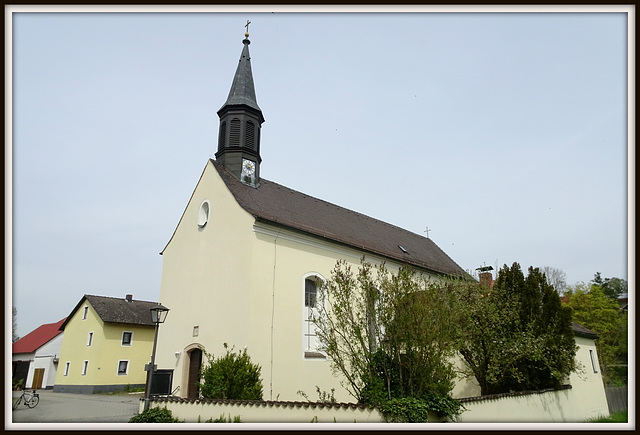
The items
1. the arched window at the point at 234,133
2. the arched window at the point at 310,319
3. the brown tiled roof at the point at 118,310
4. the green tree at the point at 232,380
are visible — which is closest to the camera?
the green tree at the point at 232,380

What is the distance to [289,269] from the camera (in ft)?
53.2

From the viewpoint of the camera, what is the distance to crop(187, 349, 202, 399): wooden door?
52.1 feet

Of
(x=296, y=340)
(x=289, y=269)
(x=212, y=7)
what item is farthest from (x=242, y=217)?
(x=212, y=7)

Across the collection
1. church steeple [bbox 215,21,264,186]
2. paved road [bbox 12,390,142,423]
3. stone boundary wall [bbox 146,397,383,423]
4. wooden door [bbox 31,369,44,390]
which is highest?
church steeple [bbox 215,21,264,186]

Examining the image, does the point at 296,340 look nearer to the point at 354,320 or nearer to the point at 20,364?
the point at 354,320

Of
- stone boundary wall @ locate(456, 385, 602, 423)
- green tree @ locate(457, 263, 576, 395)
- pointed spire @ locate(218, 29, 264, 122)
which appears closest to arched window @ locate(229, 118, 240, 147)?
pointed spire @ locate(218, 29, 264, 122)

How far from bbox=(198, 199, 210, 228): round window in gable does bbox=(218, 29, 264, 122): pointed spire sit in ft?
14.9

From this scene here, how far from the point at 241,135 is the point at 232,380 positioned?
10471 mm

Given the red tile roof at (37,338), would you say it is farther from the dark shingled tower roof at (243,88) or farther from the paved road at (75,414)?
the dark shingled tower roof at (243,88)

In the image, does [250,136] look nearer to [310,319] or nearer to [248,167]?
[248,167]

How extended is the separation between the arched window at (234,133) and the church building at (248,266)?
0.14 ft

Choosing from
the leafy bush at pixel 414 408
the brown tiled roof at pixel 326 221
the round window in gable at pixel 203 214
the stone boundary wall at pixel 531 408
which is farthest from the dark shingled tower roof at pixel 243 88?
the stone boundary wall at pixel 531 408

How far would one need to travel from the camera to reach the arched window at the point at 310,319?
616 inches

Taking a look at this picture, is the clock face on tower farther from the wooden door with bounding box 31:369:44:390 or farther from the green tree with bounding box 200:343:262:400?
the wooden door with bounding box 31:369:44:390
